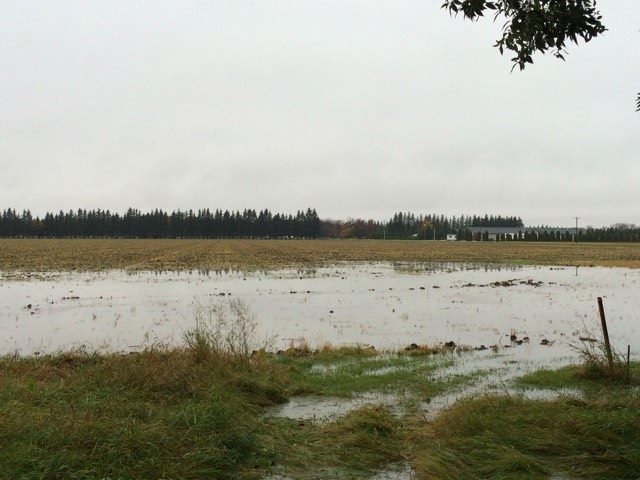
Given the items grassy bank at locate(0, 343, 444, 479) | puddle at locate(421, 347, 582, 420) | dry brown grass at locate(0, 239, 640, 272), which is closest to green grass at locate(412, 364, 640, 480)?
grassy bank at locate(0, 343, 444, 479)

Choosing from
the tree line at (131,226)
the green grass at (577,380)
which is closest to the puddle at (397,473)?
the green grass at (577,380)

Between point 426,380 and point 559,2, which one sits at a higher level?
point 559,2

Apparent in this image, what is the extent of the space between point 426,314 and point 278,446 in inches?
530

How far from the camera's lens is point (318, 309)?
66.4 feet

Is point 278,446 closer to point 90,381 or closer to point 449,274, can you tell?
point 90,381

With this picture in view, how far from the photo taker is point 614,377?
997cm

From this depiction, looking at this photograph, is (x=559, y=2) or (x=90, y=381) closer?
(x=559, y=2)

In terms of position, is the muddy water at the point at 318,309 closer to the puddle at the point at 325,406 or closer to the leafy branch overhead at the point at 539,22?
the puddle at the point at 325,406

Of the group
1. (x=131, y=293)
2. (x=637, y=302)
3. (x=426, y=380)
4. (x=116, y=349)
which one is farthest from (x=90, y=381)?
(x=637, y=302)

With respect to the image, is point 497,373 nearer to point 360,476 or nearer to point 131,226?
point 360,476

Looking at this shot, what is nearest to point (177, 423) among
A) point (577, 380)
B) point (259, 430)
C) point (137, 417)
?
point (137, 417)

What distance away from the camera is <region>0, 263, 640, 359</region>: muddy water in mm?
14797

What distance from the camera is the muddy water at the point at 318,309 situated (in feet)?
48.5

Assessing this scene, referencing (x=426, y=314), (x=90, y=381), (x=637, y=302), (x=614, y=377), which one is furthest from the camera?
(x=637, y=302)
